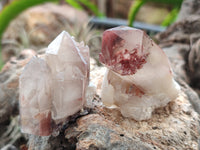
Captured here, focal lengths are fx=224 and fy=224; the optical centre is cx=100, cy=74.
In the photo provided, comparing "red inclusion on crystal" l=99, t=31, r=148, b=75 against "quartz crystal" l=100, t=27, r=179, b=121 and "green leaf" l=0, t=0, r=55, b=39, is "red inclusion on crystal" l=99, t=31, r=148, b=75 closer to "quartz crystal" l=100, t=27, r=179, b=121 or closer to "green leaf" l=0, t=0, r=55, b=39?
"quartz crystal" l=100, t=27, r=179, b=121

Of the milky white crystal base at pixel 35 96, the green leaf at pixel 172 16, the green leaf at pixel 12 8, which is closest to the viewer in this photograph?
the milky white crystal base at pixel 35 96

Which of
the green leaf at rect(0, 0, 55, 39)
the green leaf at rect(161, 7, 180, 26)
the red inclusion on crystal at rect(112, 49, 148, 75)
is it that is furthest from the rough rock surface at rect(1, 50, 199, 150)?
the green leaf at rect(161, 7, 180, 26)

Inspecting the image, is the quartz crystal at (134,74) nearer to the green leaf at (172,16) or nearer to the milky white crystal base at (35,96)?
the milky white crystal base at (35,96)

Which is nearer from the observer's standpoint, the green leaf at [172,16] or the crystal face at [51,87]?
the crystal face at [51,87]

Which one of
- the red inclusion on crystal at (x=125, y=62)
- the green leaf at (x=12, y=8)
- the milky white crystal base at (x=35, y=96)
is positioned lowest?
the milky white crystal base at (x=35, y=96)

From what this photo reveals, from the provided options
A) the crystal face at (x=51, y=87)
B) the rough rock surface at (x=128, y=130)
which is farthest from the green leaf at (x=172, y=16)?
the crystal face at (x=51, y=87)

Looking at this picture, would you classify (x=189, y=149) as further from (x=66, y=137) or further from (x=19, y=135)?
(x=19, y=135)

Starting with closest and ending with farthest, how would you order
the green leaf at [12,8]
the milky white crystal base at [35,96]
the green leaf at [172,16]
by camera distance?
the milky white crystal base at [35,96], the green leaf at [12,8], the green leaf at [172,16]
